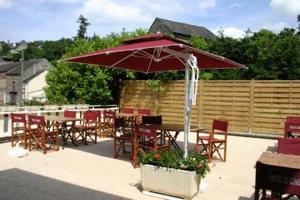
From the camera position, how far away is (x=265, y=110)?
12.7 m

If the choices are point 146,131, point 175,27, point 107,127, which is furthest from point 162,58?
point 175,27

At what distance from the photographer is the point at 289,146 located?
17.1 feet

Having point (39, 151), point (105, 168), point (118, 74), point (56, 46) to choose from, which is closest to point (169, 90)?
point (118, 74)

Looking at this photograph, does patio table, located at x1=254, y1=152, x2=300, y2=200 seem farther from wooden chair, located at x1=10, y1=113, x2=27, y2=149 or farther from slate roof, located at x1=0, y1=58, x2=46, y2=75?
slate roof, located at x1=0, y1=58, x2=46, y2=75

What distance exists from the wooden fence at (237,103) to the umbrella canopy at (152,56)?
4137 mm

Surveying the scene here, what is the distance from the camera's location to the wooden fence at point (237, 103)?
12.4 m

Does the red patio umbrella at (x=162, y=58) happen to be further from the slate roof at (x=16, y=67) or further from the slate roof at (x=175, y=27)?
the slate roof at (x=16, y=67)

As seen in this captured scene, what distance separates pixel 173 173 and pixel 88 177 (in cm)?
196

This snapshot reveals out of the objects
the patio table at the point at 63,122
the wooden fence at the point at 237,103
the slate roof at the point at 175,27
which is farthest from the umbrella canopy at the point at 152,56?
the slate roof at the point at 175,27

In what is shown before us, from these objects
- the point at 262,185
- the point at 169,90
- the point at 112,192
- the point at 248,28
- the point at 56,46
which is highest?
the point at 56,46

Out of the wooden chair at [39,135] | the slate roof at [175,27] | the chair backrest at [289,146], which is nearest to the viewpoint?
the chair backrest at [289,146]

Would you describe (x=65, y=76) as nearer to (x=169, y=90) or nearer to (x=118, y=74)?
(x=118, y=74)

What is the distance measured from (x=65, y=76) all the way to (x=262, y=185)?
13410 mm

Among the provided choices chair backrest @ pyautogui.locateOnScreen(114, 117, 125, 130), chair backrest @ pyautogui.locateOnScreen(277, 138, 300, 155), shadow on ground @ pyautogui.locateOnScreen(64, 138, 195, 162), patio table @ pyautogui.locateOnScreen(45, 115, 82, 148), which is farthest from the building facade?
chair backrest @ pyautogui.locateOnScreen(277, 138, 300, 155)
